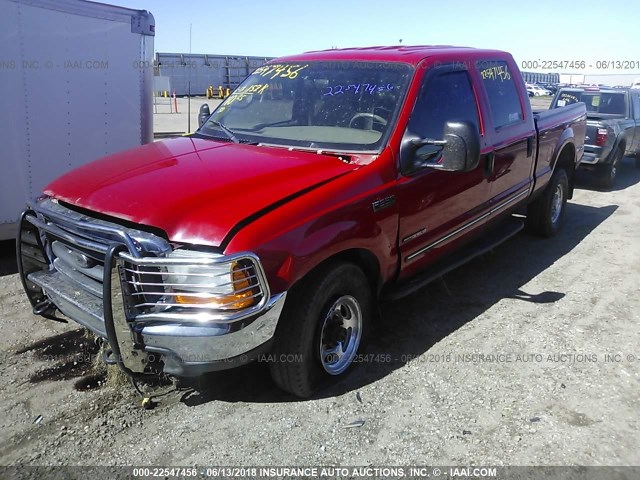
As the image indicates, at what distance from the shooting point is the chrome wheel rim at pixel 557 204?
21.1 feet

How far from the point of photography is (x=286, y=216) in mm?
2805

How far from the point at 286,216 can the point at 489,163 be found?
237 centimetres

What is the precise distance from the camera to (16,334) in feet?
13.2

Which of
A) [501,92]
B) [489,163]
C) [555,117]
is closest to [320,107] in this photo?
[489,163]

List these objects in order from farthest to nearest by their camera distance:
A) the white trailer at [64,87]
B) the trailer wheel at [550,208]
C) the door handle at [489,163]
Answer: the trailer wheel at [550,208] → the white trailer at [64,87] → the door handle at [489,163]

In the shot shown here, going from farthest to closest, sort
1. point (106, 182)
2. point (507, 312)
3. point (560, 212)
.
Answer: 1. point (560, 212)
2. point (507, 312)
3. point (106, 182)

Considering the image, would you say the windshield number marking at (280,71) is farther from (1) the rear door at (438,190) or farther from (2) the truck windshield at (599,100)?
(2) the truck windshield at (599,100)

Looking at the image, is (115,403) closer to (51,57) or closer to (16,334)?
(16,334)

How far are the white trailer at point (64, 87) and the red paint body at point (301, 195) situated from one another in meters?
2.12

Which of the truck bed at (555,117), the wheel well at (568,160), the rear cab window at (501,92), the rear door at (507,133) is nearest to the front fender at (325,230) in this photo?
the rear door at (507,133)

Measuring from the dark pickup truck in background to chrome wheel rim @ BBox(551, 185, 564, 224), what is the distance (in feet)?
10.8

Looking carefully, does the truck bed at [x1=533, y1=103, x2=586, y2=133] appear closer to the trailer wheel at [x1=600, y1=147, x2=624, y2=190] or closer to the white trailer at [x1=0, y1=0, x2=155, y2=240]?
the trailer wheel at [x1=600, y1=147, x2=624, y2=190]

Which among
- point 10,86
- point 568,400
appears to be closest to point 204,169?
point 568,400

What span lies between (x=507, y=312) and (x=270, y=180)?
2.55 meters
